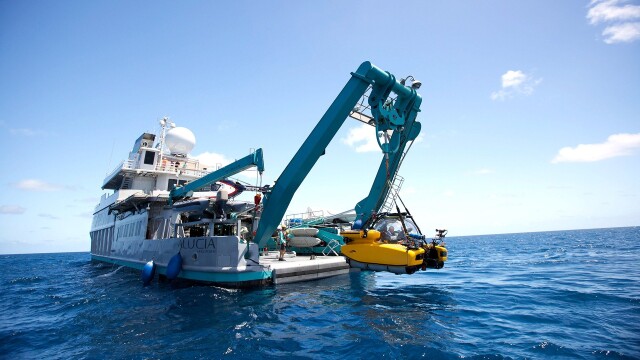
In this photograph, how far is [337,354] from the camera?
5629 mm

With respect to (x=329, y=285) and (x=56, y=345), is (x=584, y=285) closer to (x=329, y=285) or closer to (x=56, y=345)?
(x=329, y=285)

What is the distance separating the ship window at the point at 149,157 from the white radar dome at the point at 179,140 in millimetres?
2052

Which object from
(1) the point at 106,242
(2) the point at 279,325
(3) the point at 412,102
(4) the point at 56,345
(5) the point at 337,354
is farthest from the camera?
(1) the point at 106,242

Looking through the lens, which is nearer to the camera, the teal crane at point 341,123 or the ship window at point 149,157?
the teal crane at point 341,123

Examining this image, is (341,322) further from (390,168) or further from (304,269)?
(390,168)

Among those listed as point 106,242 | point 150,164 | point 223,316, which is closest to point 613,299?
point 223,316

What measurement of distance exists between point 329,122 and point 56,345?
10177mm

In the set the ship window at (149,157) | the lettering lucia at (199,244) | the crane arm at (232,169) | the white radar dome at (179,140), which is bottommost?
the lettering lucia at (199,244)

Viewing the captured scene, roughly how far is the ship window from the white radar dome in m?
2.05

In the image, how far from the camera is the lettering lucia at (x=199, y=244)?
12188 millimetres

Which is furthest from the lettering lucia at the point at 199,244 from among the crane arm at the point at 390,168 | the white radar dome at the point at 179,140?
the white radar dome at the point at 179,140

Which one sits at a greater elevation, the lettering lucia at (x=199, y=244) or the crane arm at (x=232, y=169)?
the crane arm at (x=232, y=169)

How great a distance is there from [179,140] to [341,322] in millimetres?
22611

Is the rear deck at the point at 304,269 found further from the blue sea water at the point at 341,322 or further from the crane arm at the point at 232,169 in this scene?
the crane arm at the point at 232,169
